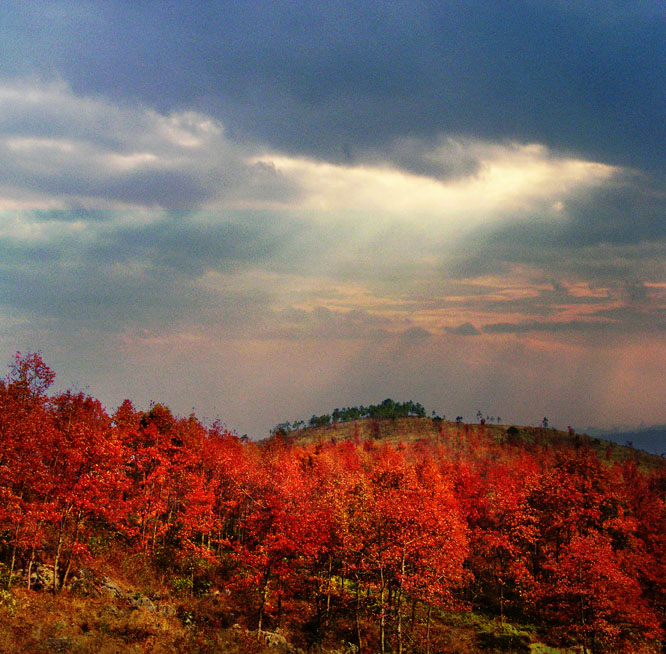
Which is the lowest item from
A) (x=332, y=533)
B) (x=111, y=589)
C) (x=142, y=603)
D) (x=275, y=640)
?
(x=275, y=640)

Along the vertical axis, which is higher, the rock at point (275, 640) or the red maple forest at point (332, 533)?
the red maple forest at point (332, 533)

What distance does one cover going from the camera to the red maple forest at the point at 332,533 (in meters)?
34.4

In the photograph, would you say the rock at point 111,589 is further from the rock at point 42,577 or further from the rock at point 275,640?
the rock at point 275,640

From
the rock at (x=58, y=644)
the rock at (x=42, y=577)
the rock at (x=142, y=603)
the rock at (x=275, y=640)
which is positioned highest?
the rock at (x=58, y=644)

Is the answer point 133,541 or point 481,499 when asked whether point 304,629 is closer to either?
point 133,541

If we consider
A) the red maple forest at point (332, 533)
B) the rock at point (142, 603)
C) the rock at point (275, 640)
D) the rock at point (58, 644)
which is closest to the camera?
the rock at point (58, 644)

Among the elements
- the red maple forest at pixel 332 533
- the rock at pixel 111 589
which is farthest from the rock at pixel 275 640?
the rock at pixel 111 589

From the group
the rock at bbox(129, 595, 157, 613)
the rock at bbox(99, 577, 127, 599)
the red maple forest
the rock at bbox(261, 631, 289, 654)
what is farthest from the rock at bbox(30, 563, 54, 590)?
the rock at bbox(261, 631, 289, 654)

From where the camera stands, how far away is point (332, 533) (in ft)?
135

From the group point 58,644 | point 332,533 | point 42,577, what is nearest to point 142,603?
point 42,577

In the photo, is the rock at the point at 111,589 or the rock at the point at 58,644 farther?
the rock at the point at 111,589

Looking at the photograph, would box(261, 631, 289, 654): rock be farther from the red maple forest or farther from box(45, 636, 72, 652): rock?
box(45, 636, 72, 652): rock

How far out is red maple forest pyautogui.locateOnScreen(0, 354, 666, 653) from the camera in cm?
3444

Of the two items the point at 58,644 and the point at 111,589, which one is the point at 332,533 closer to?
the point at 111,589
